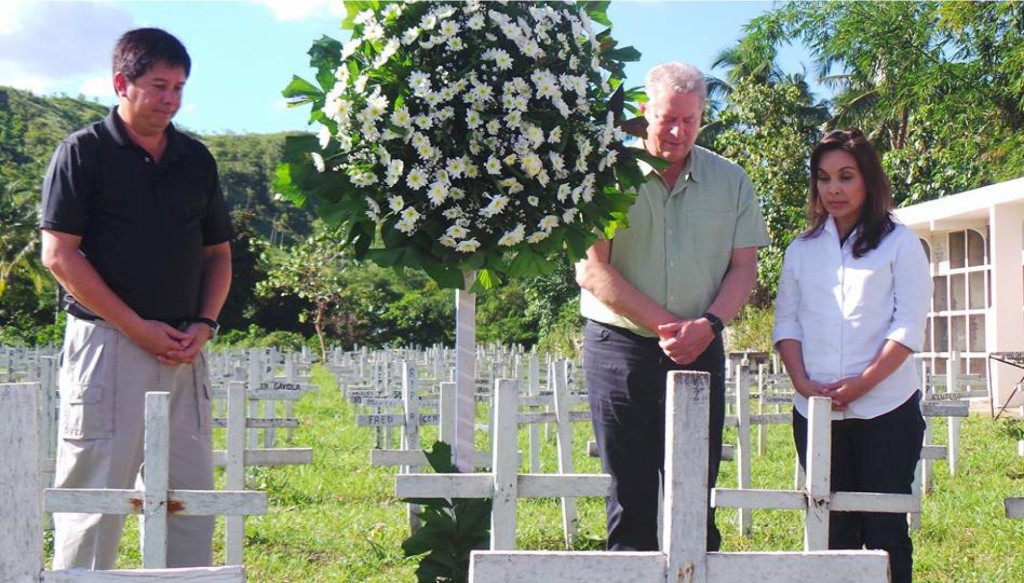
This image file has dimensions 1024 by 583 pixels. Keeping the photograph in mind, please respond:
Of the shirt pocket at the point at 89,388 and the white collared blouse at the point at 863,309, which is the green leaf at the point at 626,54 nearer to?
the white collared blouse at the point at 863,309

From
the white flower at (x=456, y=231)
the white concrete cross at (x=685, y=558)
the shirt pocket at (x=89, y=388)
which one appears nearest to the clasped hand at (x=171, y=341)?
the shirt pocket at (x=89, y=388)

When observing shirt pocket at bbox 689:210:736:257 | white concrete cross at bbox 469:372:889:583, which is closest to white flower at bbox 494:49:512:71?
shirt pocket at bbox 689:210:736:257

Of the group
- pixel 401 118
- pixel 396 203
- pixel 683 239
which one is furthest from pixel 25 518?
pixel 683 239

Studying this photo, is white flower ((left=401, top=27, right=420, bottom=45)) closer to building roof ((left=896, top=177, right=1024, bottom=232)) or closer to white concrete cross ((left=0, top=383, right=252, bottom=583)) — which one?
white concrete cross ((left=0, top=383, right=252, bottom=583))

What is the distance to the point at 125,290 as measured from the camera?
3887 mm

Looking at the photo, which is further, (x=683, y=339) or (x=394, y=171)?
(x=683, y=339)

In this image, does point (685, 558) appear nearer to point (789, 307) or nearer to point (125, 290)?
point (789, 307)

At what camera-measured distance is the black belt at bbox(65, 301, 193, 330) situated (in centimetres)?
387

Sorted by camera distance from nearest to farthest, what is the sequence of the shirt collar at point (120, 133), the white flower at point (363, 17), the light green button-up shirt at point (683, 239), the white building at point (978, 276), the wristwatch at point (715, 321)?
the white flower at point (363, 17)
the shirt collar at point (120, 133)
the wristwatch at point (715, 321)
the light green button-up shirt at point (683, 239)
the white building at point (978, 276)

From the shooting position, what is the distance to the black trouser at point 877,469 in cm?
389

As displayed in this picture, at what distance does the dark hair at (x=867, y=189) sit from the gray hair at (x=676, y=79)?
1.65 feet

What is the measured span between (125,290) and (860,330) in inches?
101

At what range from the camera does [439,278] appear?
11.7 feet

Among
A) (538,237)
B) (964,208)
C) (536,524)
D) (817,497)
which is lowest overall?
(536,524)
